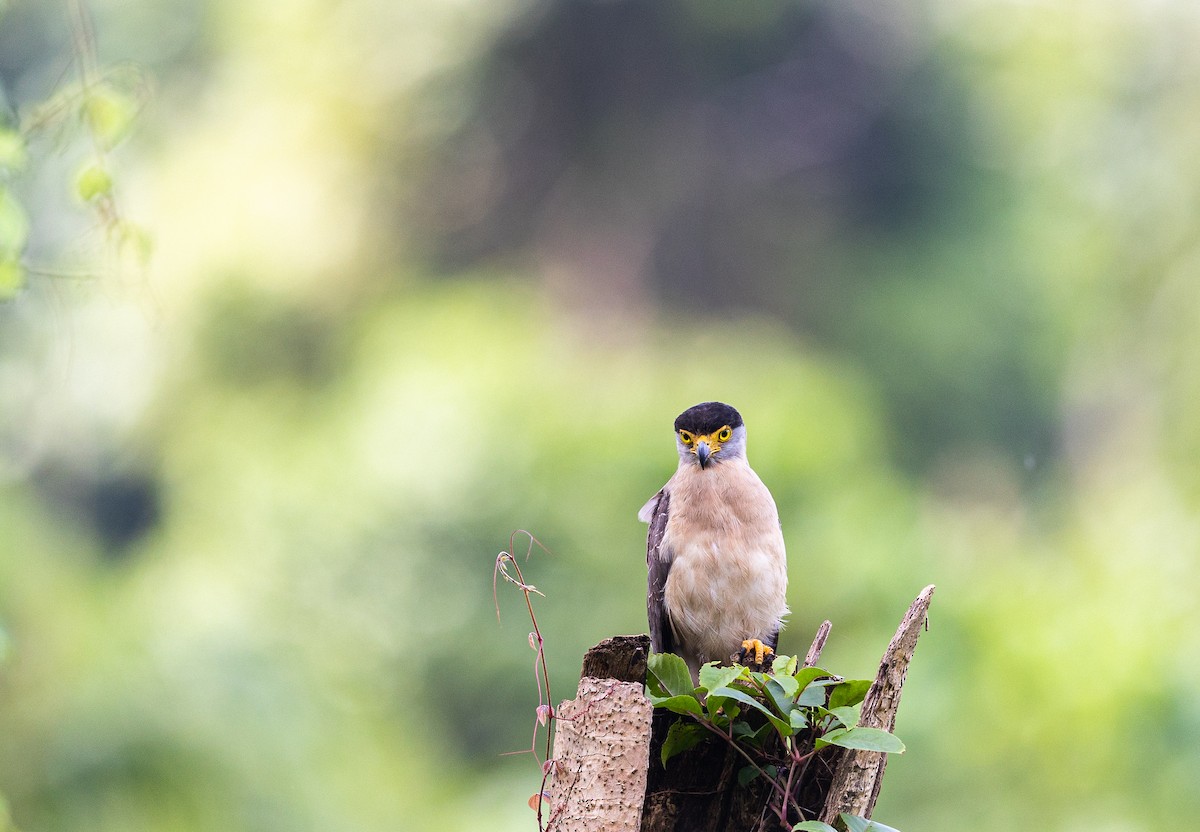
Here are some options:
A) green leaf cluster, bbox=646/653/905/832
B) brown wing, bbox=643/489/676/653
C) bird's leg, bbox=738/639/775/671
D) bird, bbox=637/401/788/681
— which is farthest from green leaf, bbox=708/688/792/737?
brown wing, bbox=643/489/676/653

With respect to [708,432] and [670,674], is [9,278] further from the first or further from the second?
[708,432]

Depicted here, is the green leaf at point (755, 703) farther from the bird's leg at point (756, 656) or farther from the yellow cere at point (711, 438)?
the yellow cere at point (711, 438)

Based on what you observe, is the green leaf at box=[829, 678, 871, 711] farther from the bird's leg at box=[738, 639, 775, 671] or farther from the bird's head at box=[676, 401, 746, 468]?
the bird's head at box=[676, 401, 746, 468]

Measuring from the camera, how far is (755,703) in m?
1.36

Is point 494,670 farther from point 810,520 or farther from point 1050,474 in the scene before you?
point 1050,474

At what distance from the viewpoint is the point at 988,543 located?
5898 millimetres

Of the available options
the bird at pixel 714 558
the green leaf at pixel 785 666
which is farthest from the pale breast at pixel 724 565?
the green leaf at pixel 785 666

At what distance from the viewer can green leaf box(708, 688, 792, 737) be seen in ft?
4.47

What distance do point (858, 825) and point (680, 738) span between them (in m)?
0.24

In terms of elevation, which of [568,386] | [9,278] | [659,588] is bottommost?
[659,588]

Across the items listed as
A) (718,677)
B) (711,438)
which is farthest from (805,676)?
(711,438)

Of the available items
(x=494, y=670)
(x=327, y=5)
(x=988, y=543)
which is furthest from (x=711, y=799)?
(x=327, y=5)

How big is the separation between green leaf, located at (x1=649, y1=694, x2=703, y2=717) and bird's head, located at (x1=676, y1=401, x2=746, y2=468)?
1.03 metres

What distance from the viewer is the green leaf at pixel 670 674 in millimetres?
1487
